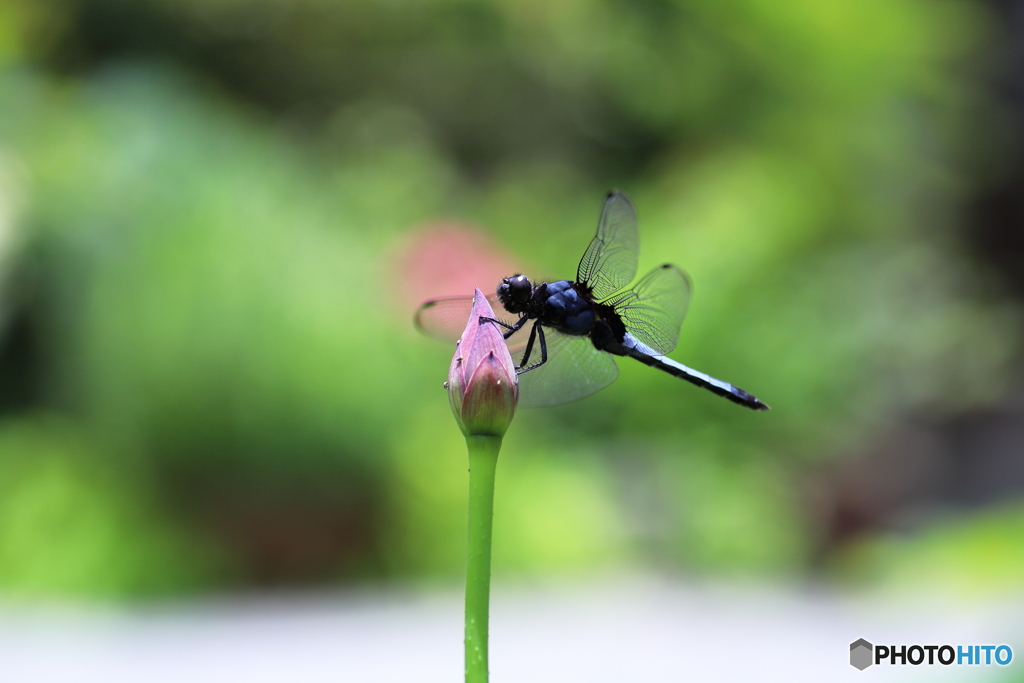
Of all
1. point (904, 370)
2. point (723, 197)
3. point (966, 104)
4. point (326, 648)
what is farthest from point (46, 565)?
point (966, 104)

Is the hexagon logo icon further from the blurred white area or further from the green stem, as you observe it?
the green stem

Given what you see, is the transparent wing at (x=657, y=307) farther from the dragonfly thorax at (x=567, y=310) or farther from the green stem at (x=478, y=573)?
the green stem at (x=478, y=573)

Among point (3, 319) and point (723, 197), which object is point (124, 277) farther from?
point (723, 197)

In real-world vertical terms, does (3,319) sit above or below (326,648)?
above

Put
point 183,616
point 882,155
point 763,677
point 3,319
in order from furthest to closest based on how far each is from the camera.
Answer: point 882,155
point 3,319
point 183,616
point 763,677

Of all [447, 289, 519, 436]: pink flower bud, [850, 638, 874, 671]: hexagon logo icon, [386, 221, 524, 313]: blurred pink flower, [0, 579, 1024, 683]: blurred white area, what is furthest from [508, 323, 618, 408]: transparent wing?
[386, 221, 524, 313]: blurred pink flower

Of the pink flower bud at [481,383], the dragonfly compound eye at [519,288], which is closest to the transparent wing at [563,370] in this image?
the dragonfly compound eye at [519,288]

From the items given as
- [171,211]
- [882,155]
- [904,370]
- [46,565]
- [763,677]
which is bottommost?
[763,677]

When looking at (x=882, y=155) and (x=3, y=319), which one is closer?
(x=3, y=319)
